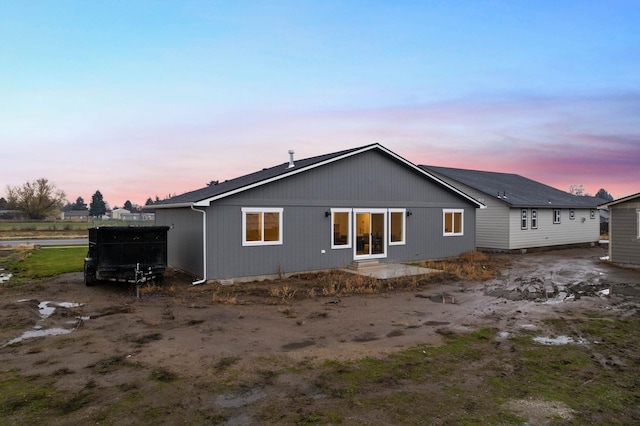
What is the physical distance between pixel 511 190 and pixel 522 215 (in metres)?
3.54

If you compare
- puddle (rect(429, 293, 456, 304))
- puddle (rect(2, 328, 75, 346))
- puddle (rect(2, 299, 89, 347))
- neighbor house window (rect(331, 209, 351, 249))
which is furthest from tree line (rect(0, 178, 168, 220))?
puddle (rect(429, 293, 456, 304))

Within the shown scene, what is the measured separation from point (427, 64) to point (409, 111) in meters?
5.11

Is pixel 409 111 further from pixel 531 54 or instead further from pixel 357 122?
pixel 531 54

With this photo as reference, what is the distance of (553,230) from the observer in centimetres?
2631

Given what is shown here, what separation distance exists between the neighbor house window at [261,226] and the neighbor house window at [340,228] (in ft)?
8.05

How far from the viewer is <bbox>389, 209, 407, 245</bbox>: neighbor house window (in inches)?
702

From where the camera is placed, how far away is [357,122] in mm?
24609

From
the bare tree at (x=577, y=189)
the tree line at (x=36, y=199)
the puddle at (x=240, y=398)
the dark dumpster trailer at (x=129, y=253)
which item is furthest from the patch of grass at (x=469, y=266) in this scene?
the bare tree at (x=577, y=189)

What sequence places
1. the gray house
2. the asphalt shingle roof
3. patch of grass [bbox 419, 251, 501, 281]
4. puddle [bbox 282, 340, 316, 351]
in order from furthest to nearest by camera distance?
patch of grass [bbox 419, 251, 501, 281] < the asphalt shingle roof < the gray house < puddle [bbox 282, 340, 316, 351]

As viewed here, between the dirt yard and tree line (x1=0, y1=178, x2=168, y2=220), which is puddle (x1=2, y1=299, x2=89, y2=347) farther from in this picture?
tree line (x1=0, y1=178, x2=168, y2=220)

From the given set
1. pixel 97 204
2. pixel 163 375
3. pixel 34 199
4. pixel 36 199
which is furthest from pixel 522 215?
pixel 97 204

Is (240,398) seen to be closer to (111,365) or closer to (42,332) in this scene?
(111,365)

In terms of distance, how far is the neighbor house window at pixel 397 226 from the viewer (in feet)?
58.5

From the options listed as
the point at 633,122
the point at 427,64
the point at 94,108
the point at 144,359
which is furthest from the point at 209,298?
the point at 633,122
